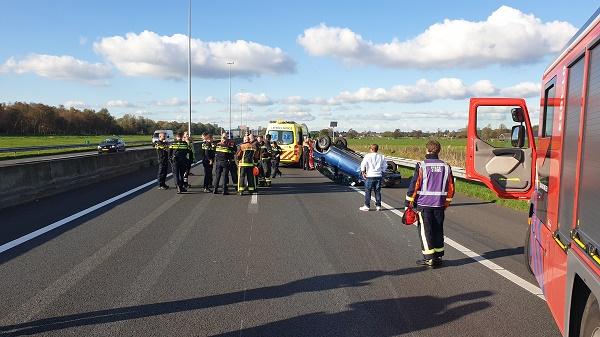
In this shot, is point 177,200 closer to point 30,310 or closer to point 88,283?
point 88,283

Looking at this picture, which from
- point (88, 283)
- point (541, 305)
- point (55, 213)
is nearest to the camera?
point (541, 305)

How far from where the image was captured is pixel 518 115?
7.15m

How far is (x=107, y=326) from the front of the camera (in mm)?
4488

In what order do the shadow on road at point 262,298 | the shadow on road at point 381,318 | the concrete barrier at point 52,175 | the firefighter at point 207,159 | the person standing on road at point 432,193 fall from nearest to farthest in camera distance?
the shadow on road at point 381,318 < the shadow on road at point 262,298 < the person standing on road at point 432,193 < the concrete barrier at point 52,175 < the firefighter at point 207,159

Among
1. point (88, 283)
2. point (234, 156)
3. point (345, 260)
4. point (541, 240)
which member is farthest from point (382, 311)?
point (234, 156)

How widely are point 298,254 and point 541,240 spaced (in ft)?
11.0

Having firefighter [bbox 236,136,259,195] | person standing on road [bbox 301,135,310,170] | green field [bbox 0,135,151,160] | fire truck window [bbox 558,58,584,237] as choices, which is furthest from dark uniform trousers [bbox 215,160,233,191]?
green field [bbox 0,135,151,160]

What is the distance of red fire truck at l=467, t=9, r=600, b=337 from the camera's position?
120 inches

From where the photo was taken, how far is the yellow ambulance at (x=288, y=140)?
88.4 ft

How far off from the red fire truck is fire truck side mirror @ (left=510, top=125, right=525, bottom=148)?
3.39 feet

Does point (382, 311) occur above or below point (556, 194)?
below

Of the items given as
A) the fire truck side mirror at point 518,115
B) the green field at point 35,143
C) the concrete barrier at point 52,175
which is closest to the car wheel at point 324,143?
the concrete barrier at point 52,175

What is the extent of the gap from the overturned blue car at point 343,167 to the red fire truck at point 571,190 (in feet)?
39.0

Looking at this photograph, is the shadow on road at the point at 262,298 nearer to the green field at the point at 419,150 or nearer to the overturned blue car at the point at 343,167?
the overturned blue car at the point at 343,167
